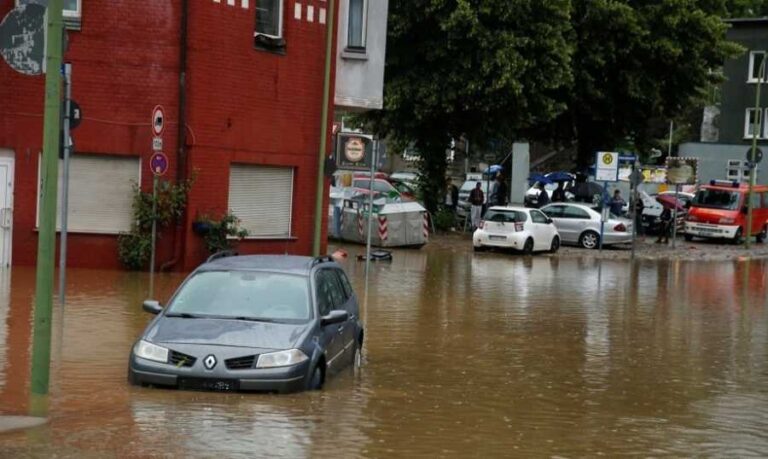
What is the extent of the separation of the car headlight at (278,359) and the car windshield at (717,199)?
3849 cm

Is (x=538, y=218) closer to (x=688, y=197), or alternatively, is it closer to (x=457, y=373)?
(x=688, y=197)

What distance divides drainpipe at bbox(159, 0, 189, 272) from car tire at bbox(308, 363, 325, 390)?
44.4 feet

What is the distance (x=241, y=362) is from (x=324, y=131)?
16.9 metres

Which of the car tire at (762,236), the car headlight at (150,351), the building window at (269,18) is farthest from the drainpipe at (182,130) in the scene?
the car tire at (762,236)

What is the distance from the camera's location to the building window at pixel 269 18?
1072 inches

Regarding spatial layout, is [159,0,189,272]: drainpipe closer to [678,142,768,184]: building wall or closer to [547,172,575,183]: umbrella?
[547,172,575,183]: umbrella

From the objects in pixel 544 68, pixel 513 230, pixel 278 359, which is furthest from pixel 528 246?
pixel 278 359

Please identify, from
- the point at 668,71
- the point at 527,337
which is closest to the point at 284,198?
the point at 527,337

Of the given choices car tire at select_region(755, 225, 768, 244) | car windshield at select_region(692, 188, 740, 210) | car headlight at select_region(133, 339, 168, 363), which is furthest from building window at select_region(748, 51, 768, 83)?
car headlight at select_region(133, 339, 168, 363)

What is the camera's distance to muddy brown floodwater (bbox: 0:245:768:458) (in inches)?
403

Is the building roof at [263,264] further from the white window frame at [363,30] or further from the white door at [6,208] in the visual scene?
the white window frame at [363,30]

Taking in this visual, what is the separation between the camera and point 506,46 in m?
40.9

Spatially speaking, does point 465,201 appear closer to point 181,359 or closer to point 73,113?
point 73,113

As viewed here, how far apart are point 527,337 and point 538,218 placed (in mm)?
21437
